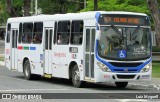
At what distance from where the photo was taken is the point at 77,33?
20.5 metres

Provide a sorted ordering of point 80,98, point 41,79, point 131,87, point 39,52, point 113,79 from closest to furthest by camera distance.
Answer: point 80,98 < point 113,79 < point 131,87 < point 39,52 < point 41,79

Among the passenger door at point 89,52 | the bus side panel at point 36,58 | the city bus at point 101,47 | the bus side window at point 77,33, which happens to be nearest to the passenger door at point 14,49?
the bus side panel at point 36,58

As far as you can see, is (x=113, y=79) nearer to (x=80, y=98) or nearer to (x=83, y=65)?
(x=83, y=65)

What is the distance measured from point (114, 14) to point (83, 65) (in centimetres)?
229

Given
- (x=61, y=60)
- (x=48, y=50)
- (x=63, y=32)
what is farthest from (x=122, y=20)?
(x=48, y=50)

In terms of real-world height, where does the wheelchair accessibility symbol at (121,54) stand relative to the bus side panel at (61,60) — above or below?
above

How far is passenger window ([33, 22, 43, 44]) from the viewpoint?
23656mm

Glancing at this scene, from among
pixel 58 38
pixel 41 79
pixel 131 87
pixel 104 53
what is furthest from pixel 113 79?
pixel 41 79

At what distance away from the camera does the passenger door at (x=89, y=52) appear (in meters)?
19.4

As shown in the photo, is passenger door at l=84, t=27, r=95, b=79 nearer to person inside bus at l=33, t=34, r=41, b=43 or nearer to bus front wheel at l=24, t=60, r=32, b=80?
person inside bus at l=33, t=34, r=41, b=43

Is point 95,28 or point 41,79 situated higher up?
point 95,28

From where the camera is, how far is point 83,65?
778 inches

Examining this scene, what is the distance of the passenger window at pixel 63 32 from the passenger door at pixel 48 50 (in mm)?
807

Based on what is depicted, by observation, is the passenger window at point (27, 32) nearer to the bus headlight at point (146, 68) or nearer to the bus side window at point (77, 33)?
the bus side window at point (77, 33)
